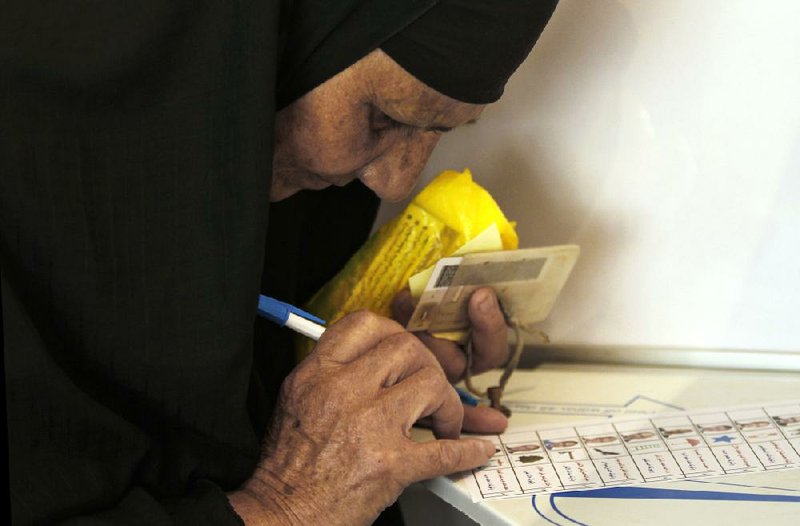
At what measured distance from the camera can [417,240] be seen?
1.34 metres

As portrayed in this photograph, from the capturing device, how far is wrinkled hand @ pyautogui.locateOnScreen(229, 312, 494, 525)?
1.10 metres

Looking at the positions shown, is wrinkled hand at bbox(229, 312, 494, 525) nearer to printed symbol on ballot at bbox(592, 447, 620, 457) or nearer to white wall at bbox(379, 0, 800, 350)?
printed symbol on ballot at bbox(592, 447, 620, 457)

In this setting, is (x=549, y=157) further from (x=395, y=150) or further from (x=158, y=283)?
(x=158, y=283)


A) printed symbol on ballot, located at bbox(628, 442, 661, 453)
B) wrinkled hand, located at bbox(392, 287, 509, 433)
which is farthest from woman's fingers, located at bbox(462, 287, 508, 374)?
printed symbol on ballot, located at bbox(628, 442, 661, 453)

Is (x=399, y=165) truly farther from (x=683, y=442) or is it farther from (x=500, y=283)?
(x=683, y=442)

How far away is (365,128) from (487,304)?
0.33m

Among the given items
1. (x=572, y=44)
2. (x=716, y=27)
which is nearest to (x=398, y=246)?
(x=572, y=44)

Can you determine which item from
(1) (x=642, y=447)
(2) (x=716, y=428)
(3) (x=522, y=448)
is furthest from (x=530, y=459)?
(2) (x=716, y=428)

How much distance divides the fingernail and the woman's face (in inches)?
7.1

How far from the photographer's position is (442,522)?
64.6 inches

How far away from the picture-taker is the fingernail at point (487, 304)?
1.34m

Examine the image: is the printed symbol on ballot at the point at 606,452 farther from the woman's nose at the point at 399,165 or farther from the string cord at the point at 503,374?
the woman's nose at the point at 399,165

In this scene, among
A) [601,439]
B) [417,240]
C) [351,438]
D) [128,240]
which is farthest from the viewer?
[417,240]

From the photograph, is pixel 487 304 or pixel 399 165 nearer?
pixel 399 165
